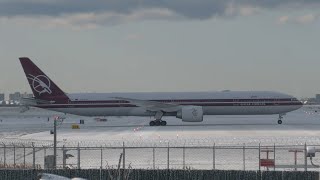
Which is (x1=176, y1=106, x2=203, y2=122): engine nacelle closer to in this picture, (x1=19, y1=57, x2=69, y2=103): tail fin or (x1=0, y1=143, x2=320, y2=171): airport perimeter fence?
(x1=19, y1=57, x2=69, y2=103): tail fin

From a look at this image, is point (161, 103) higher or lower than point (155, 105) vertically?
higher

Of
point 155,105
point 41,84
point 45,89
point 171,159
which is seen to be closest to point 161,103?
point 155,105

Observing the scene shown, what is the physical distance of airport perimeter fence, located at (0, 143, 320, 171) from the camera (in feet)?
89.2

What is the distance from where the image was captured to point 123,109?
6556 cm

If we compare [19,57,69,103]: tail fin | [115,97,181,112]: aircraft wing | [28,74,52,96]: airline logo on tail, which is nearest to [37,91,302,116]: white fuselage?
[115,97,181,112]: aircraft wing

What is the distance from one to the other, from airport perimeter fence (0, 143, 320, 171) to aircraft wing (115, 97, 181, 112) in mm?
27095

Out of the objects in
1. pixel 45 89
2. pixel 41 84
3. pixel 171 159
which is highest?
pixel 41 84

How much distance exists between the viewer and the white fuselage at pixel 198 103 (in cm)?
6456

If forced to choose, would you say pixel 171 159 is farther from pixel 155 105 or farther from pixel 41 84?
pixel 41 84

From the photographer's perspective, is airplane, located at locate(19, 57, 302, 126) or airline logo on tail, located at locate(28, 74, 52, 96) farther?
airline logo on tail, located at locate(28, 74, 52, 96)

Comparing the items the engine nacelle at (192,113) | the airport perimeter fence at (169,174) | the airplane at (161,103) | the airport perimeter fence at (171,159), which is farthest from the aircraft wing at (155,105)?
the airport perimeter fence at (169,174)

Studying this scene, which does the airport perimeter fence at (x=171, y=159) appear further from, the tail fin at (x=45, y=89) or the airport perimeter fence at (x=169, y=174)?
the tail fin at (x=45, y=89)

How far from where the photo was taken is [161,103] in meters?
64.0

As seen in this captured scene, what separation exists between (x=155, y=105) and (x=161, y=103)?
823mm
